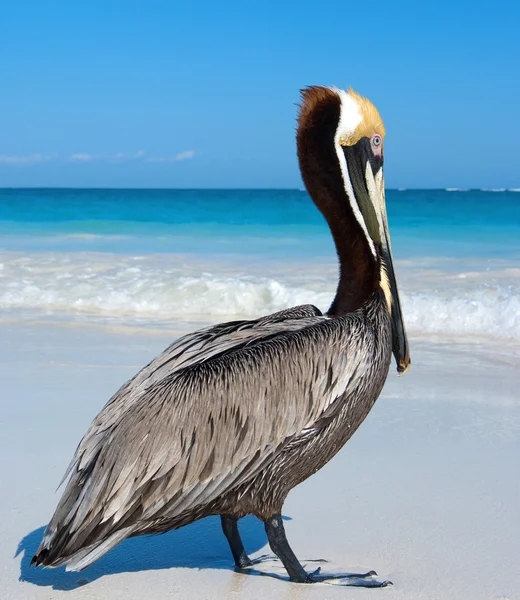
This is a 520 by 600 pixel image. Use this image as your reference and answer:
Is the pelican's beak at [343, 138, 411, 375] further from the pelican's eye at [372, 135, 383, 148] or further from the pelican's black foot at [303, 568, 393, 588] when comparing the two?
the pelican's black foot at [303, 568, 393, 588]

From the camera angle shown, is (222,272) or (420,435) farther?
(222,272)

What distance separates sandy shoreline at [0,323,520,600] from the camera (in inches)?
129

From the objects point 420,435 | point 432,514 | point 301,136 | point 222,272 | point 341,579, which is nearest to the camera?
point 341,579

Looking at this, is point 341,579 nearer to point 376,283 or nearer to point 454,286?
point 376,283

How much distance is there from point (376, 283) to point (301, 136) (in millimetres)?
655

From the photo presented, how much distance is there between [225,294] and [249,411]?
24.3 ft

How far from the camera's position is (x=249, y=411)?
3.04 meters

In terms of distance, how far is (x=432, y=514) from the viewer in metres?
3.94

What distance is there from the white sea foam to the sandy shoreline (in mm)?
2490

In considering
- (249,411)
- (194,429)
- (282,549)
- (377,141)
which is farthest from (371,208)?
(282,549)

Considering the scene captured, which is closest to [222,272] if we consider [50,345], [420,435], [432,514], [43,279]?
[43,279]

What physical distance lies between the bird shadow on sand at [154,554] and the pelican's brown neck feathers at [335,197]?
111cm

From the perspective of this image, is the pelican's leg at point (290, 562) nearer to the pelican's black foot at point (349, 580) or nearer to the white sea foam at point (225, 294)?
the pelican's black foot at point (349, 580)

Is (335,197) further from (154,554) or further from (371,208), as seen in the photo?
(154,554)
